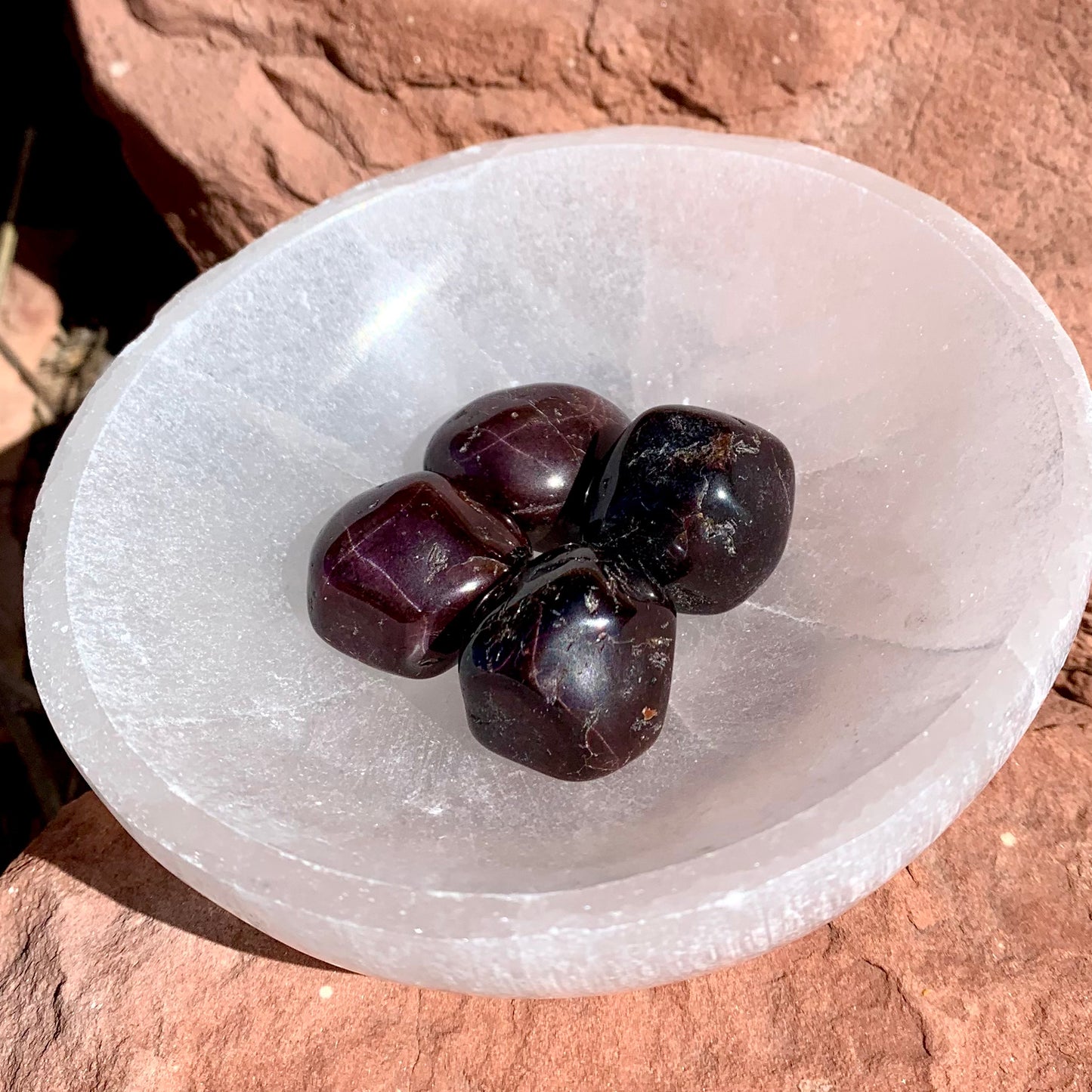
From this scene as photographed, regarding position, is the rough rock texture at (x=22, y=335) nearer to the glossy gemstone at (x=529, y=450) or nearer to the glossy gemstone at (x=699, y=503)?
the glossy gemstone at (x=529, y=450)

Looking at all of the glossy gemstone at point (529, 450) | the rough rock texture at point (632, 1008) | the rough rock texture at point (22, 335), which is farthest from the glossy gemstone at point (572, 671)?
the rough rock texture at point (22, 335)

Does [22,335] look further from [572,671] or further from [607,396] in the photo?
[572,671]

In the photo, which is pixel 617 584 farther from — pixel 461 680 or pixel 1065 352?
pixel 1065 352

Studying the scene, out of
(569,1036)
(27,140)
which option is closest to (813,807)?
(569,1036)

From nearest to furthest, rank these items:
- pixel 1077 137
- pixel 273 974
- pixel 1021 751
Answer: pixel 273 974 < pixel 1021 751 < pixel 1077 137

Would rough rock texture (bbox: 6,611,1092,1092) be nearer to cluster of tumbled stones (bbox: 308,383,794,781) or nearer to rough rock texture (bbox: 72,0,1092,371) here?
cluster of tumbled stones (bbox: 308,383,794,781)

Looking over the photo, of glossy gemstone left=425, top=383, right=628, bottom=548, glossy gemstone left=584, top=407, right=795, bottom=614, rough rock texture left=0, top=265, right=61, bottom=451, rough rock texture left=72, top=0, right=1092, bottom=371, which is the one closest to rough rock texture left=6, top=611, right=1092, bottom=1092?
glossy gemstone left=584, top=407, right=795, bottom=614
